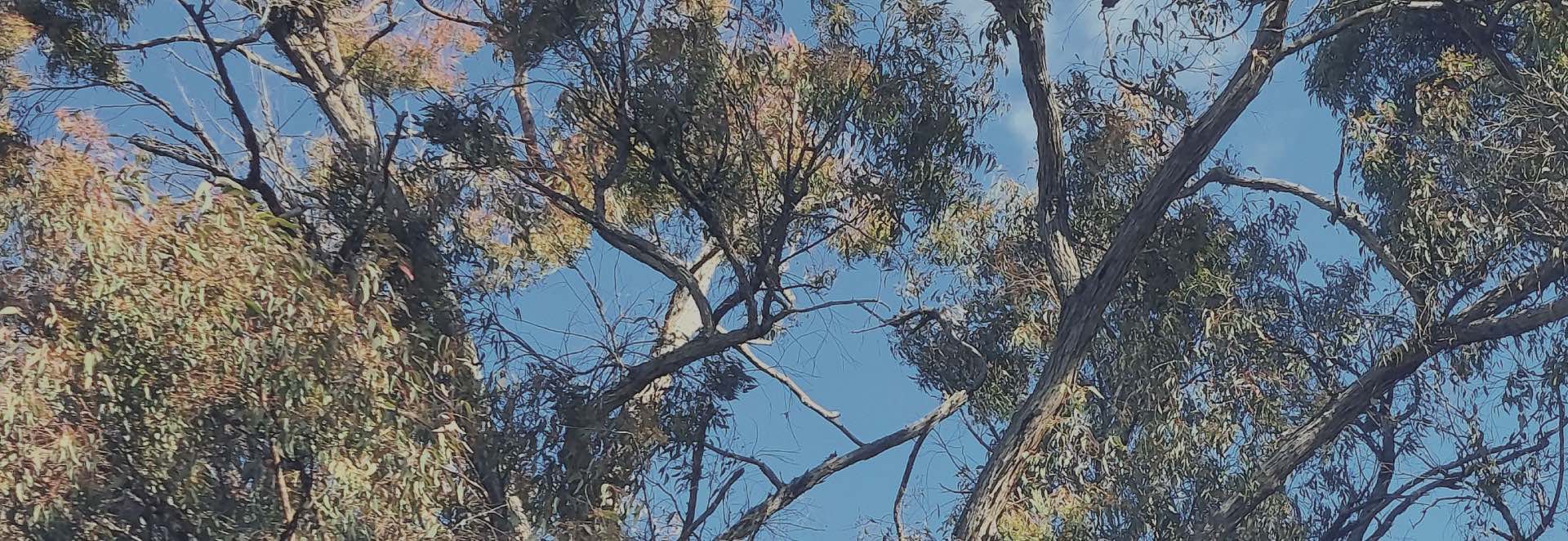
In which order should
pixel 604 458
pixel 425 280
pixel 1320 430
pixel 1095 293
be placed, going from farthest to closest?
pixel 1320 430, pixel 604 458, pixel 1095 293, pixel 425 280

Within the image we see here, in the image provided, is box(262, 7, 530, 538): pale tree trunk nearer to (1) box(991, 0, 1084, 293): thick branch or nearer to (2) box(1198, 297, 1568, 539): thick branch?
(1) box(991, 0, 1084, 293): thick branch

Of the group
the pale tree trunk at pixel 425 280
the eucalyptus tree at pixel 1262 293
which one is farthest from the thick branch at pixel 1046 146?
the pale tree trunk at pixel 425 280

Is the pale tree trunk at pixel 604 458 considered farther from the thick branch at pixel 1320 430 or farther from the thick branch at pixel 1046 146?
the thick branch at pixel 1320 430

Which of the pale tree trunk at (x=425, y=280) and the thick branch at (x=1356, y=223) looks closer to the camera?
the pale tree trunk at (x=425, y=280)

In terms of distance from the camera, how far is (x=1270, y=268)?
7797 millimetres

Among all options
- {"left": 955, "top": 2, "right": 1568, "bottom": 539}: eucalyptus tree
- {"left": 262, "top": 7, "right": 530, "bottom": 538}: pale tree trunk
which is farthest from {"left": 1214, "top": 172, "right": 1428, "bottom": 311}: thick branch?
{"left": 262, "top": 7, "right": 530, "bottom": 538}: pale tree trunk

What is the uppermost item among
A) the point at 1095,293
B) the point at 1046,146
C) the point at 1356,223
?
the point at 1356,223

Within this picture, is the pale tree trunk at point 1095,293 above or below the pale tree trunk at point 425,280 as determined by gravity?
above

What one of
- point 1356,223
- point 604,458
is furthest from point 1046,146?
point 604,458

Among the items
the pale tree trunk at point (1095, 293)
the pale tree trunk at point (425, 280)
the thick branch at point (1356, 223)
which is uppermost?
the thick branch at point (1356, 223)

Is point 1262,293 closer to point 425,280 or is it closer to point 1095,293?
point 1095,293

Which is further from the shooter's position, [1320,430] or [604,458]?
[1320,430]

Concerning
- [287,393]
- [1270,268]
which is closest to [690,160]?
[287,393]

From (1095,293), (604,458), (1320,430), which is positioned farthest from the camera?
(1320,430)
